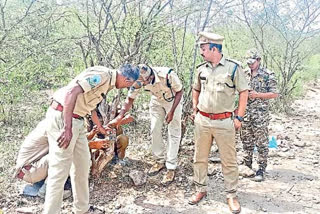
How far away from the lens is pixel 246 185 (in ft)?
14.1

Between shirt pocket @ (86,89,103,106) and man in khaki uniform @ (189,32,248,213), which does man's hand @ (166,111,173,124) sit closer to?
man in khaki uniform @ (189,32,248,213)

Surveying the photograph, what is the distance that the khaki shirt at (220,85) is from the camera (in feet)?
11.2

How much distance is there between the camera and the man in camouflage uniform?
4.25 meters

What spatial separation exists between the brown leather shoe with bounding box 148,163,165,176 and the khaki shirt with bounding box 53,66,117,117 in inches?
62.1

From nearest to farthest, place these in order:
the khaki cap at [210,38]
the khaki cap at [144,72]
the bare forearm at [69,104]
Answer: the bare forearm at [69,104] < the khaki cap at [210,38] < the khaki cap at [144,72]

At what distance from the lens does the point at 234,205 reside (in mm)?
3662

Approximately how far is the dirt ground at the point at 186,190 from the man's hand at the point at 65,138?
102cm

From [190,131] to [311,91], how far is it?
7.75 m

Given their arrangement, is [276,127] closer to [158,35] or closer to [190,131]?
[190,131]

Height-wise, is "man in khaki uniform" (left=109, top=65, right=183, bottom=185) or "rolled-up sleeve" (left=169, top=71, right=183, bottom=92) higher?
"rolled-up sleeve" (left=169, top=71, right=183, bottom=92)

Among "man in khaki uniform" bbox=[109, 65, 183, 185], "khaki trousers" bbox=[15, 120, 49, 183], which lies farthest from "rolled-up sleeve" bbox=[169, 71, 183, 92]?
"khaki trousers" bbox=[15, 120, 49, 183]

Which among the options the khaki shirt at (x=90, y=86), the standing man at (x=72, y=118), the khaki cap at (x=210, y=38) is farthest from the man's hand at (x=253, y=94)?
the khaki shirt at (x=90, y=86)

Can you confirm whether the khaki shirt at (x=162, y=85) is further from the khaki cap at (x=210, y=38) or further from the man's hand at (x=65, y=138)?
the man's hand at (x=65, y=138)

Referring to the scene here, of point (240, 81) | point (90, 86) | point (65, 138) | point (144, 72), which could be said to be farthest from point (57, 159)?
point (240, 81)
